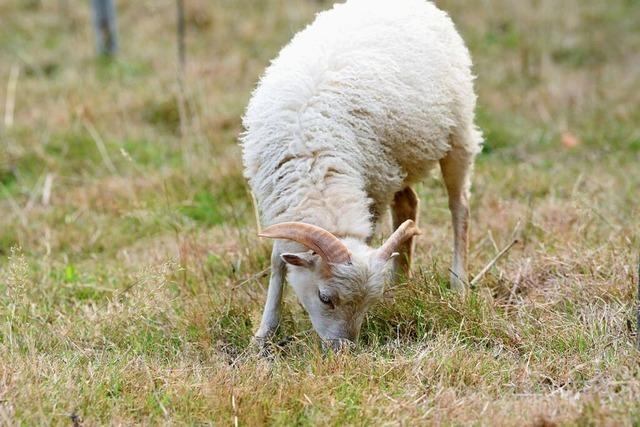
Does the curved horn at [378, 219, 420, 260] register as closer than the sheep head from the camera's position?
No

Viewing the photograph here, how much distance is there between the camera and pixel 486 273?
5082mm

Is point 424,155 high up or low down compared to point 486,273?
up

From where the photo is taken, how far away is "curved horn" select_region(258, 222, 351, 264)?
13.4 feet

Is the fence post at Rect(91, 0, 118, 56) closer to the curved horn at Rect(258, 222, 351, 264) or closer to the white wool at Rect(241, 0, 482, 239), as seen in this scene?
the white wool at Rect(241, 0, 482, 239)

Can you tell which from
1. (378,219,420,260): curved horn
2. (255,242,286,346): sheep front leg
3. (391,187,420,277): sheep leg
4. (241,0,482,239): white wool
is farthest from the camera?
(391,187,420,277): sheep leg

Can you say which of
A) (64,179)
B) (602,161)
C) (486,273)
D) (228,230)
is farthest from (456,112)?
(64,179)

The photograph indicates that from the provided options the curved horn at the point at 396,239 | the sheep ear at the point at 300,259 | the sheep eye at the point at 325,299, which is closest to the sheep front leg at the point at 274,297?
the sheep ear at the point at 300,259

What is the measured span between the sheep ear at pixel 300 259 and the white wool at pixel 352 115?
6.3 inches

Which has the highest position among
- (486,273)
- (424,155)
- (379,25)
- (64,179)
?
(379,25)

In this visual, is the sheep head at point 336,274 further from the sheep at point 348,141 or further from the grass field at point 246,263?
the grass field at point 246,263

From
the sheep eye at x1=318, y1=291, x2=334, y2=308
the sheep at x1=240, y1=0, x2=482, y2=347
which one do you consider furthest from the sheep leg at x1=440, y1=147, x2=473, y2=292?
the sheep eye at x1=318, y1=291, x2=334, y2=308

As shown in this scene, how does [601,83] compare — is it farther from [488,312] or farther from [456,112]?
[488,312]

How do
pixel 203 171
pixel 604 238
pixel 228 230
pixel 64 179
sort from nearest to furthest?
pixel 604 238 → pixel 228 230 → pixel 203 171 → pixel 64 179

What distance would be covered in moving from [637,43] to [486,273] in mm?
7298
